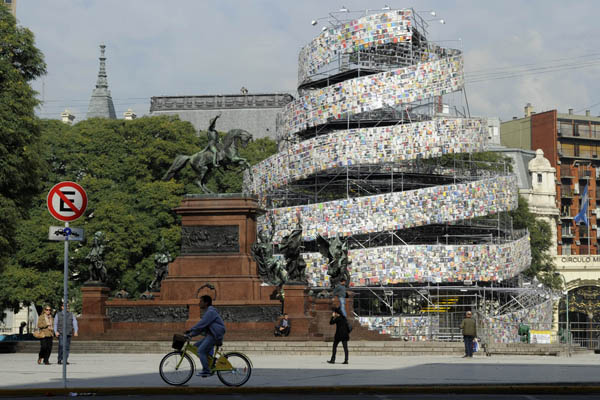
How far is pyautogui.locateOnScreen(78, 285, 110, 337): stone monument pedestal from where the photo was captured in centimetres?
3859

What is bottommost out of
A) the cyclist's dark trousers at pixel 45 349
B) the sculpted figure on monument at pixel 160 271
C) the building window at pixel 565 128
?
the cyclist's dark trousers at pixel 45 349

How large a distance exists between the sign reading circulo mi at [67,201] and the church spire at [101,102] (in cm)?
8595

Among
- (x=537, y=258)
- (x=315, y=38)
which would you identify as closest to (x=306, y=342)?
(x=315, y=38)

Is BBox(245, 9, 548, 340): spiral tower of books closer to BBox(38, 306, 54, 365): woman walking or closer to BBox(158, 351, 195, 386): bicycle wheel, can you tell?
BBox(38, 306, 54, 365): woman walking

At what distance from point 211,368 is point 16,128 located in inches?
809

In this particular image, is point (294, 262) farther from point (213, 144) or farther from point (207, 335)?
point (207, 335)

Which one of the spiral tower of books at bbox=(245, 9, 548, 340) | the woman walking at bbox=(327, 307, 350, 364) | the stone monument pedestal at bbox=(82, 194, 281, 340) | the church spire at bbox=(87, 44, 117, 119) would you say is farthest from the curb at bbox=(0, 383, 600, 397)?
the church spire at bbox=(87, 44, 117, 119)

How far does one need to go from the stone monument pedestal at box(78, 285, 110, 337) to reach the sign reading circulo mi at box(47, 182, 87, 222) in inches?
838

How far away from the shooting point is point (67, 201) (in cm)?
1788

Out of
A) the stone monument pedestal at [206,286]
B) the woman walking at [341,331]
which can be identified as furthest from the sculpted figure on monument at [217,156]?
the woman walking at [341,331]

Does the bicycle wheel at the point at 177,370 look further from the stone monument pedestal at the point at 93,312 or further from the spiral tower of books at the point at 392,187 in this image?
the spiral tower of books at the point at 392,187

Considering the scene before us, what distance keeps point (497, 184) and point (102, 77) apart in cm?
5342

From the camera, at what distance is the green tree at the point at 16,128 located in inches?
1425

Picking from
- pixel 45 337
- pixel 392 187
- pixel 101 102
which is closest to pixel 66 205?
pixel 45 337
